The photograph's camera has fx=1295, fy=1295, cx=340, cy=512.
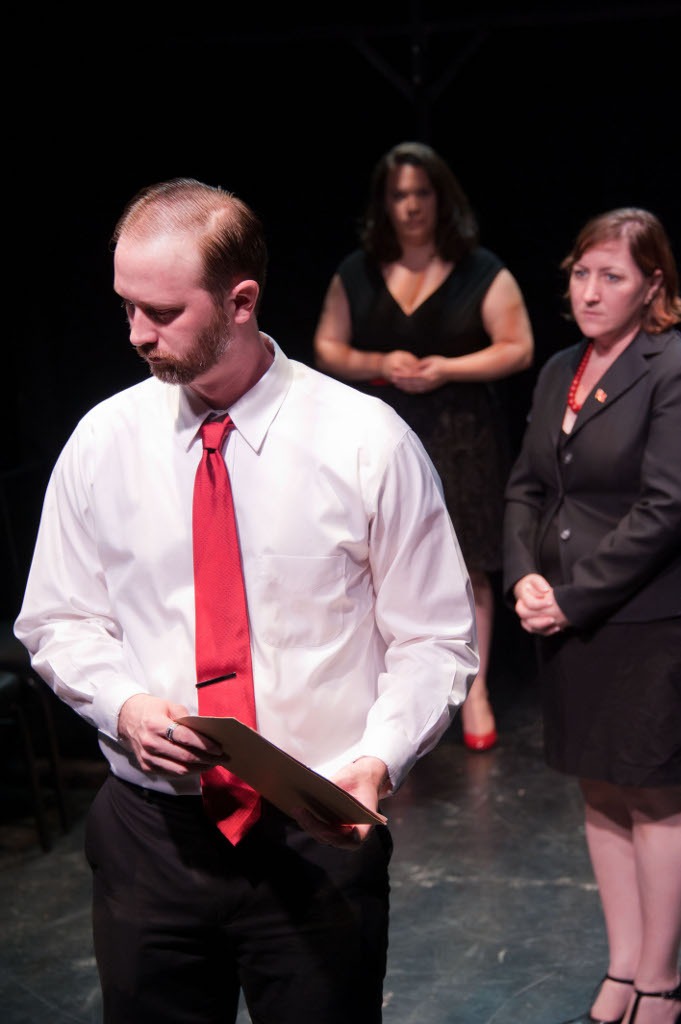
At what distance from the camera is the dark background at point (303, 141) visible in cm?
448

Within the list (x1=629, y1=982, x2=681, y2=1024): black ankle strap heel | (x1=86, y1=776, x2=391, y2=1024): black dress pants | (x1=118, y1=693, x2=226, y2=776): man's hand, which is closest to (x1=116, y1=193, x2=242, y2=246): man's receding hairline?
(x1=118, y1=693, x2=226, y2=776): man's hand

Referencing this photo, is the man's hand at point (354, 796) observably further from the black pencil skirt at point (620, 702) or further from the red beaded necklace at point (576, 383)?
the red beaded necklace at point (576, 383)

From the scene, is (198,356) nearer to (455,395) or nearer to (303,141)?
(455,395)

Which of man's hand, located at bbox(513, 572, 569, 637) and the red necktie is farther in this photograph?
man's hand, located at bbox(513, 572, 569, 637)

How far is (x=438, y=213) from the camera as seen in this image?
3.90 metres

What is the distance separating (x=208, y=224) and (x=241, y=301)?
11cm

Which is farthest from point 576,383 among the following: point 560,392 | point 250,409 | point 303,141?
point 303,141

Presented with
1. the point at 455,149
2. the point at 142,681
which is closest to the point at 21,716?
the point at 142,681

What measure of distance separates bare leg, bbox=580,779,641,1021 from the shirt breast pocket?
4.07 ft

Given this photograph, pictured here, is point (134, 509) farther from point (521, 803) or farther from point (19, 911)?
point (521, 803)

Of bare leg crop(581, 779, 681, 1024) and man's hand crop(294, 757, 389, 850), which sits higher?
man's hand crop(294, 757, 389, 850)

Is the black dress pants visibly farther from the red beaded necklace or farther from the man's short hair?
the red beaded necklace

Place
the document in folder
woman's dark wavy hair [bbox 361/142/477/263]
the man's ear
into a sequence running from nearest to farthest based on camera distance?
the document in folder
the man's ear
woman's dark wavy hair [bbox 361/142/477/263]

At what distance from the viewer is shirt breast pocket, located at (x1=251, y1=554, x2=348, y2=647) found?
1658mm
